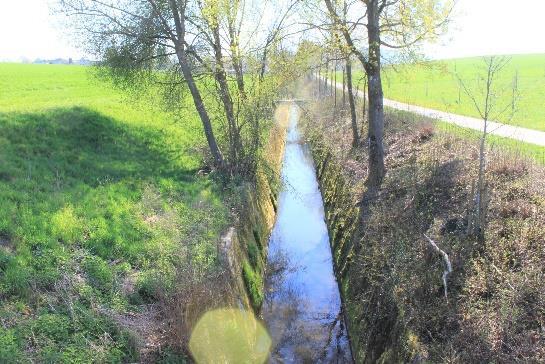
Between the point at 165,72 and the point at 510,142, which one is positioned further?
the point at 165,72

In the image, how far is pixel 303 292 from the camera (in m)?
12.7

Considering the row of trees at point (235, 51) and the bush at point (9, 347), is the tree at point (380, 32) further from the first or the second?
the bush at point (9, 347)

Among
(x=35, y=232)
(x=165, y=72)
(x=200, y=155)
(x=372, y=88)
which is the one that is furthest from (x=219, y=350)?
(x=165, y=72)

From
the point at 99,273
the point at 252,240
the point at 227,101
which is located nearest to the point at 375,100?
the point at 227,101

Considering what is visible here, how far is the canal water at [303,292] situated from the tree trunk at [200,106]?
3454mm

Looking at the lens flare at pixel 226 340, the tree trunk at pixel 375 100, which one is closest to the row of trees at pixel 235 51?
the tree trunk at pixel 375 100

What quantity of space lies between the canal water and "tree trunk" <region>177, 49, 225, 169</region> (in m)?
3.45

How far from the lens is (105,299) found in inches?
291

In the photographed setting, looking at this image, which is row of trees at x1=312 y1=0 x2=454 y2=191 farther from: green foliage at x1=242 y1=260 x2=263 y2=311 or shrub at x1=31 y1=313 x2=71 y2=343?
shrub at x1=31 y1=313 x2=71 y2=343

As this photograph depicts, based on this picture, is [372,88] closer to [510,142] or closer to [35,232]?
[510,142]

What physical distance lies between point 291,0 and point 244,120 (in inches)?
166

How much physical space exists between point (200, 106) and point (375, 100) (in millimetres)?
5914

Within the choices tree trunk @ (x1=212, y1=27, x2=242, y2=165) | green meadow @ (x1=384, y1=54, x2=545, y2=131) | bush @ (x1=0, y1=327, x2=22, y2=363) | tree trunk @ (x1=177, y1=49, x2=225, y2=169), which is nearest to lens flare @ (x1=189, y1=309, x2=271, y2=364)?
bush @ (x1=0, y1=327, x2=22, y2=363)

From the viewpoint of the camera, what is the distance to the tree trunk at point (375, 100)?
12867mm
